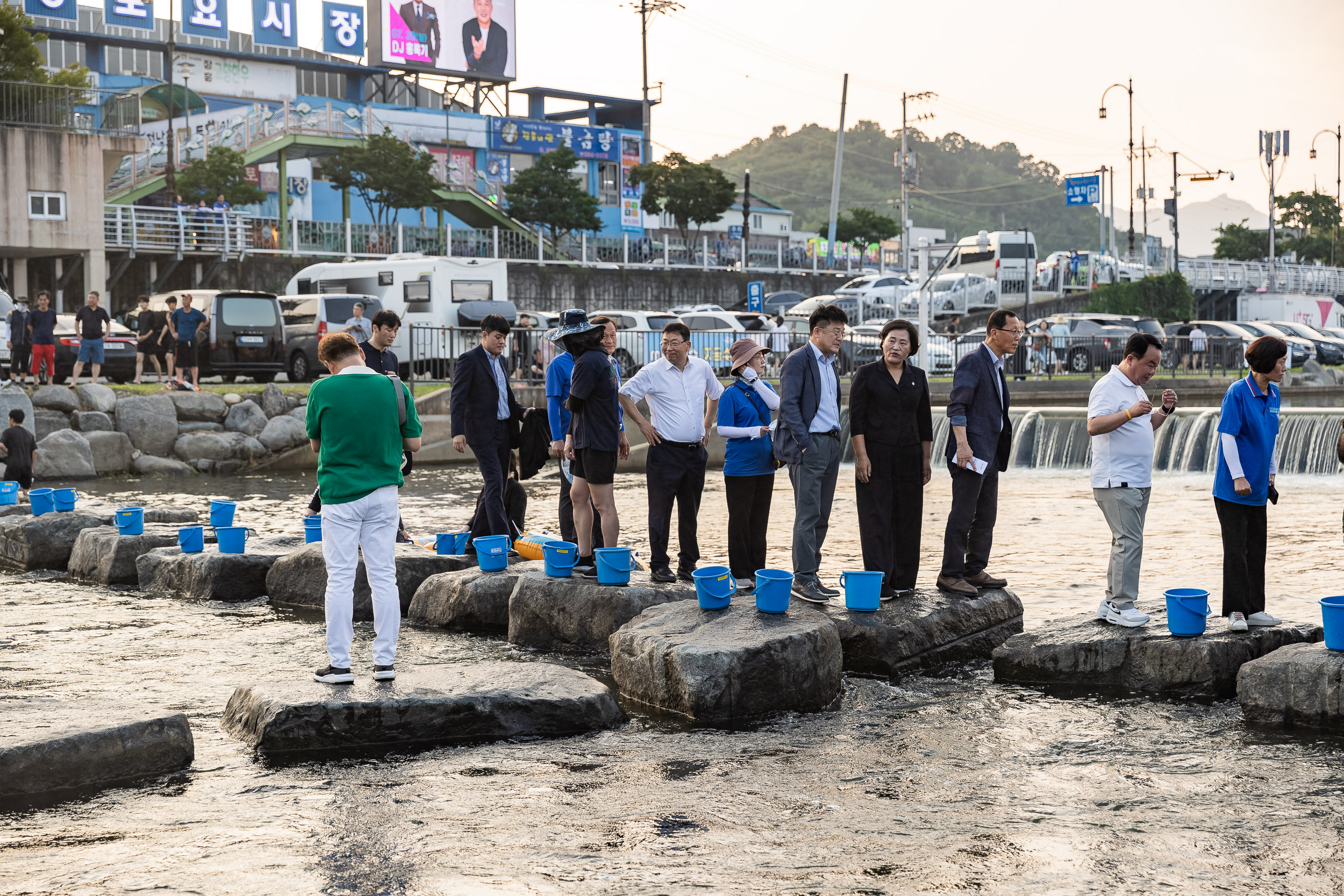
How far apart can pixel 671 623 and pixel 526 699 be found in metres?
1.25

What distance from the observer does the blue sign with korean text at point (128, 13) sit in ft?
209

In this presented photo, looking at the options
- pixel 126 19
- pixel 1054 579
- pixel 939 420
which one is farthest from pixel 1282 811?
pixel 126 19

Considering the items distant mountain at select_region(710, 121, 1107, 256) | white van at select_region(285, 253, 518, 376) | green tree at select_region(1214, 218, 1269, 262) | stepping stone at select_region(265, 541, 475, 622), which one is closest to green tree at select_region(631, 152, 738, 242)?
white van at select_region(285, 253, 518, 376)

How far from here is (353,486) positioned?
6.45 meters

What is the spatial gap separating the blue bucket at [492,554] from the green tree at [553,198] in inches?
1668

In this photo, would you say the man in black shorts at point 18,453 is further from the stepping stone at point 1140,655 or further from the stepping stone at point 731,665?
the stepping stone at point 1140,655

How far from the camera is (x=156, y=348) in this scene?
23.9m

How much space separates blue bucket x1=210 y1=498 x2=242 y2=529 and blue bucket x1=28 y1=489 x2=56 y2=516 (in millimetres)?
2569

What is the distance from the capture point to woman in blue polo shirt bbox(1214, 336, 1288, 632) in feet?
24.0

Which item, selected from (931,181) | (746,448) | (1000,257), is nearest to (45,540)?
(746,448)

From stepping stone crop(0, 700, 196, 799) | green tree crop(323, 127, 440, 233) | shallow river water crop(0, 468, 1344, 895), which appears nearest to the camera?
shallow river water crop(0, 468, 1344, 895)

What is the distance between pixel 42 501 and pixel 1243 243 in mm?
73158

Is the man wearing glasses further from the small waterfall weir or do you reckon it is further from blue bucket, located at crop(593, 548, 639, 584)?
the small waterfall weir

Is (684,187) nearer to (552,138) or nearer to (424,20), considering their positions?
(552,138)
